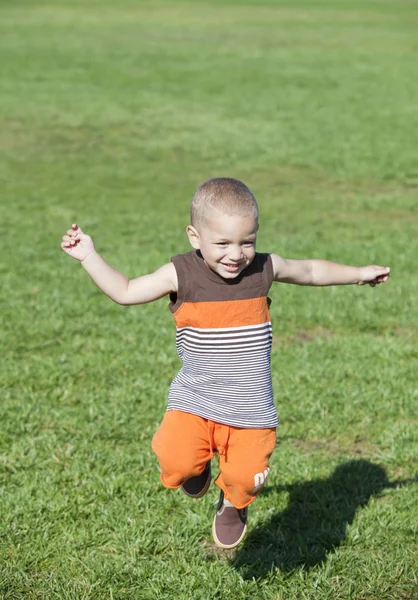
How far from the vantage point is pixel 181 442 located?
4113mm

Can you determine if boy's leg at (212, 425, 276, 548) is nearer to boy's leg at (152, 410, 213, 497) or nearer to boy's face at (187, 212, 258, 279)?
boy's leg at (152, 410, 213, 497)

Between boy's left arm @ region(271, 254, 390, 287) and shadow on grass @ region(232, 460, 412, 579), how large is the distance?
139 centimetres

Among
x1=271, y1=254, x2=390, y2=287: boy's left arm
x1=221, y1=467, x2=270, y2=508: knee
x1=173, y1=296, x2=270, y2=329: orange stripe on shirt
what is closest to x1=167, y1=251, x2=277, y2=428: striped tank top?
x1=173, y1=296, x2=270, y2=329: orange stripe on shirt

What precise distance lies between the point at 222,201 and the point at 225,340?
60 cm

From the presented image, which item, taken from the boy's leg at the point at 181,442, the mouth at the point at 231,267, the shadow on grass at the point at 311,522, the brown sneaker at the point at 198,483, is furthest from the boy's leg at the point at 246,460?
the mouth at the point at 231,267

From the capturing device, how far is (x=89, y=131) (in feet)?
57.8

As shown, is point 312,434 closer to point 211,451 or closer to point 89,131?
point 211,451

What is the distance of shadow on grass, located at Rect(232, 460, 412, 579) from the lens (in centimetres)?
465

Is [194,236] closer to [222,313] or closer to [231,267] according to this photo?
[231,267]

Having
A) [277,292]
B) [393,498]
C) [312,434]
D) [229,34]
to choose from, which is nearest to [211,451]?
[393,498]

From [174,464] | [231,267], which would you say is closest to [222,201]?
[231,267]

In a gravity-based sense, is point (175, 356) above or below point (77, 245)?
below

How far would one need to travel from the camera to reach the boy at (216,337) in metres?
3.93

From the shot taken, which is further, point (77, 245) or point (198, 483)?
point (198, 483)
